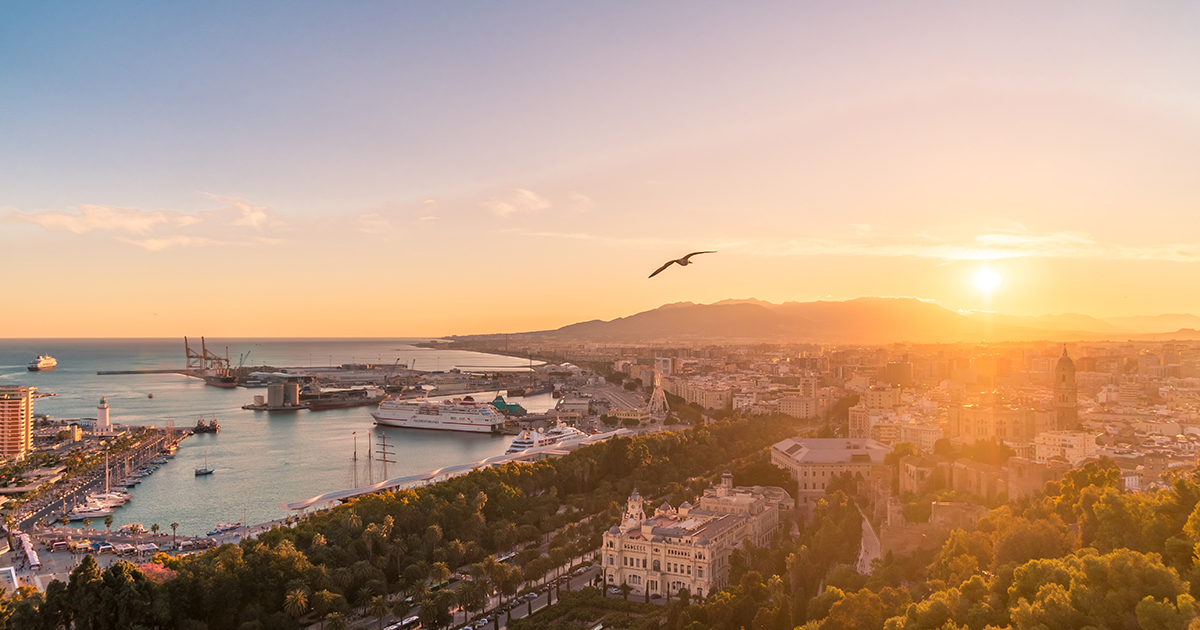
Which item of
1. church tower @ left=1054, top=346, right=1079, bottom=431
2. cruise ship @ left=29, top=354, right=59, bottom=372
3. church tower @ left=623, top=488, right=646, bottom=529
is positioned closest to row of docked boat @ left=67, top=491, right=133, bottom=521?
church tower @ left=623, top=488, right=646, bottom=529

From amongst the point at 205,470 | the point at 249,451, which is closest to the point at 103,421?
the point at 249,451

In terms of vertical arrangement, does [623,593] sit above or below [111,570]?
below

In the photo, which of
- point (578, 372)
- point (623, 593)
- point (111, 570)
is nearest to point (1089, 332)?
point (578, 372)

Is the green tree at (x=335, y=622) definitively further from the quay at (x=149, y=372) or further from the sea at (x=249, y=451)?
the quay at (x=149, y=372)

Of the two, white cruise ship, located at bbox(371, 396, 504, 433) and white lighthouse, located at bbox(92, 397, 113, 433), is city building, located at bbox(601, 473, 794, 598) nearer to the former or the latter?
white cruise ship, located at bbox(371, 396, 504, 433)

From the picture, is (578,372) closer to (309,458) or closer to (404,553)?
(309,458)

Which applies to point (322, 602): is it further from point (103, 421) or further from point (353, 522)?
point (103, 421)
